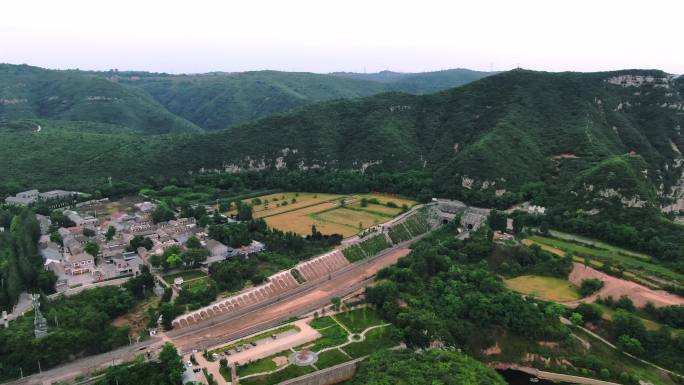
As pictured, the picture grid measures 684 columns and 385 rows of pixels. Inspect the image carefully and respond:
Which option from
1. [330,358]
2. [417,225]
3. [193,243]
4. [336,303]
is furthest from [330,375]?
[417,225]

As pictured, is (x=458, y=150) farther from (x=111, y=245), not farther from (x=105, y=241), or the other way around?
(x=105, y=241)

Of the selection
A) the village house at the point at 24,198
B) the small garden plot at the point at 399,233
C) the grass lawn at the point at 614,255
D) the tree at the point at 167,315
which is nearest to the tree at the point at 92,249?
the tree at the point at 167,315

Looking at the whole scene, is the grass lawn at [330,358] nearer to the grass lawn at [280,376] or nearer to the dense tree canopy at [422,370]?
the grass lawn at [280,376]

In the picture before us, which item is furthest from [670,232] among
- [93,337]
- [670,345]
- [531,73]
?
[93,337]

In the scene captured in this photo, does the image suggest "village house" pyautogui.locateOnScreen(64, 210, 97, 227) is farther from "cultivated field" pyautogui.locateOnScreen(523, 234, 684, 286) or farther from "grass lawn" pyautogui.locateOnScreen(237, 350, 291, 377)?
"cultivated field" pyautogui.locateOnScreen(523, 234, 684, 286)

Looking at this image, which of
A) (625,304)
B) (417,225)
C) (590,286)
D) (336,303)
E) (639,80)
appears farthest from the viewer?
(639,80)

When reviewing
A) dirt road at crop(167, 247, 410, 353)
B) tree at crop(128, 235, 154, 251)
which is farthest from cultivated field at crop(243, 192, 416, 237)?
tree at crop(128, 235, 154, 251)
